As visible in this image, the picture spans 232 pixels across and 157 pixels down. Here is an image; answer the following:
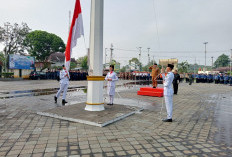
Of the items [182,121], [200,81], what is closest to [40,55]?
[200,81]

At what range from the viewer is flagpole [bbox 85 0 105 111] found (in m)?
6.16

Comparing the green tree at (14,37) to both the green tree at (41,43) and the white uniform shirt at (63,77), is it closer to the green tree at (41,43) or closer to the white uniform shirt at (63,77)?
the green tree at (41,43)

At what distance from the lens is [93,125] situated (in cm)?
481

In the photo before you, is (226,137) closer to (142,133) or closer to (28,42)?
(142,133)

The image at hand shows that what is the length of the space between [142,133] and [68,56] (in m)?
→ 4.09

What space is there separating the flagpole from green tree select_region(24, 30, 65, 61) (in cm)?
4187

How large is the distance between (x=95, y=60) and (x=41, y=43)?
43.9 m

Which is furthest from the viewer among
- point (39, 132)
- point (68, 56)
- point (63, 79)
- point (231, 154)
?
point (63, 79)

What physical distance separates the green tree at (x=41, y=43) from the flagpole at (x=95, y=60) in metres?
41.9

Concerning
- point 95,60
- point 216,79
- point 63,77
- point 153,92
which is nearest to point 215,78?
point 216,79

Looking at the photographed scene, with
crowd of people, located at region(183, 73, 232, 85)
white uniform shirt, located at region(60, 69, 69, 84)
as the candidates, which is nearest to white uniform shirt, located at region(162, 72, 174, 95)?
white uniform shirt, located at region(60, 69, 69, 84)

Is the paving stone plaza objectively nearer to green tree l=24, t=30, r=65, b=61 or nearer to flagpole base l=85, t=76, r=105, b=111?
flagpole base l=85, t=76, r=105, b=111

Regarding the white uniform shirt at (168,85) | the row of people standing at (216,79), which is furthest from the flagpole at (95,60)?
the row of people standing at (216,79)

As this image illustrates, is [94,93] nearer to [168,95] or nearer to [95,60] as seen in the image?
[95,60]
